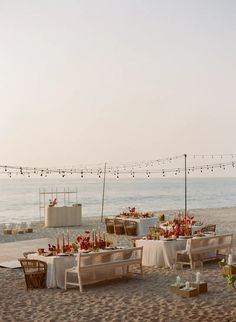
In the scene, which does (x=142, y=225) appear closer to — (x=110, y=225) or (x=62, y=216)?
(x=110, y=225)

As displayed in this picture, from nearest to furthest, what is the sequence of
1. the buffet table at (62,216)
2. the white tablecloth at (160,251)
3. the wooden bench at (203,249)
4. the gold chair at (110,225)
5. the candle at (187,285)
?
the candle at (187,285) < the wooden bench at (203,249) < the white tablecloth at (160,251) < the gold chair at (110,225) < the buffet table at (62,216)

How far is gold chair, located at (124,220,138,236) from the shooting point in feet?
70.0

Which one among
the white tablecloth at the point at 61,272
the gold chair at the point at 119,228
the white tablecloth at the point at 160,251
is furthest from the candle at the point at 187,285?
the gold chair at the point at 119,228

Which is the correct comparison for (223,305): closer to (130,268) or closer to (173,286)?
(173,286)

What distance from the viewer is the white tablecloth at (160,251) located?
13961mm

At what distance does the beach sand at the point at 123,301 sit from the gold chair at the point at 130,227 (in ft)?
25.9

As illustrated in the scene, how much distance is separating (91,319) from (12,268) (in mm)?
5616

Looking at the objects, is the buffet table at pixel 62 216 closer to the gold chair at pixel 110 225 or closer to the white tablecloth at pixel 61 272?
the gold chair at pixel 110 225

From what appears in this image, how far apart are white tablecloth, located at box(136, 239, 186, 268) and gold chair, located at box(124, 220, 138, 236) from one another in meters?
6.87

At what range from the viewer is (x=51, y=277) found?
11922 millimetres

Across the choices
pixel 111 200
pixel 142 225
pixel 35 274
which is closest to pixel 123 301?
pixel 35 274

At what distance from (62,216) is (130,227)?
5.84m

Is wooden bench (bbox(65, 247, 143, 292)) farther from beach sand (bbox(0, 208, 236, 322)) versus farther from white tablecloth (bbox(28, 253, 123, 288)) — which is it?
beach sand (bbox(0, 208, 236, 322))

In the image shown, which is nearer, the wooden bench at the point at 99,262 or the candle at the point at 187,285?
the candle at the point at 187,285
